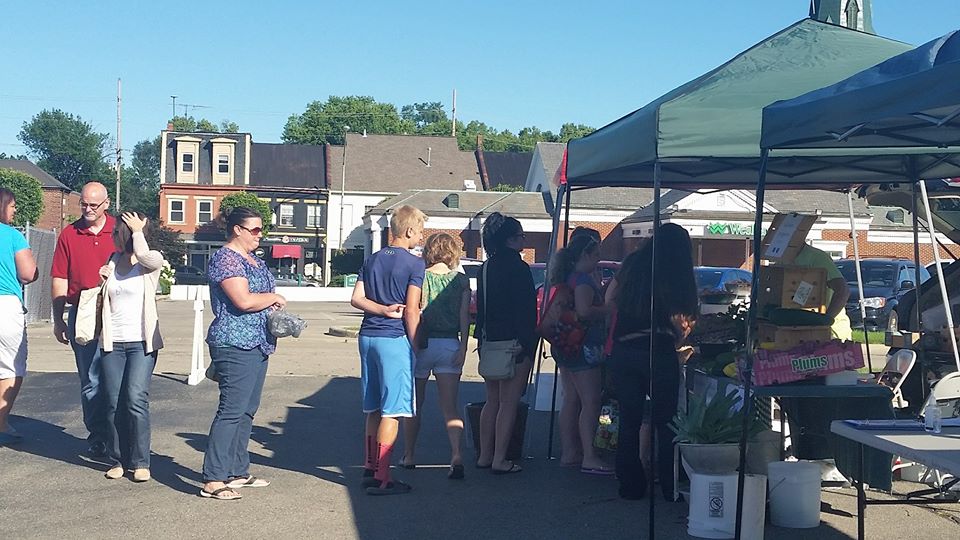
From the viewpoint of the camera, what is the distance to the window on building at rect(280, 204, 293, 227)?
66.6m


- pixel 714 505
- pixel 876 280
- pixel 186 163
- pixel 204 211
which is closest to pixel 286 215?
pixel 204 211

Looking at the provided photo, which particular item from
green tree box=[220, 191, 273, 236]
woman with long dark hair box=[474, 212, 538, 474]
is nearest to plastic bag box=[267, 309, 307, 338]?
woman with long dark hair box=[474, 212, 538, 474]

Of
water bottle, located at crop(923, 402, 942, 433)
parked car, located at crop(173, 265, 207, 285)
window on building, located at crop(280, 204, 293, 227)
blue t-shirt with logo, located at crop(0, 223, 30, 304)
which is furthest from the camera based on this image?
window on building, located at crop(280, 204, 293, 227)

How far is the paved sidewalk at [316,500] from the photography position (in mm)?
6438

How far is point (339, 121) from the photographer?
310 feet

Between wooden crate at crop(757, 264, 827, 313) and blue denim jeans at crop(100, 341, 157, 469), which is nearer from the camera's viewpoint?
blue denim jeans at crop(100, 341, 157, 469)

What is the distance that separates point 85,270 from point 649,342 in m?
4.11

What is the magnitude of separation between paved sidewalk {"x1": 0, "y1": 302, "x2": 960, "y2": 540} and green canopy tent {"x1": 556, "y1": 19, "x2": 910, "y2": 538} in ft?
3.21

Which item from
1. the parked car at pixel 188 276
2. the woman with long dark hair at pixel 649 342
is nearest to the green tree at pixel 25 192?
the parked car at pixel 188 276

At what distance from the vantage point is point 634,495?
23.7 feet

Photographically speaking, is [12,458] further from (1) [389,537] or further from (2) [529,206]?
(2) [529,206]

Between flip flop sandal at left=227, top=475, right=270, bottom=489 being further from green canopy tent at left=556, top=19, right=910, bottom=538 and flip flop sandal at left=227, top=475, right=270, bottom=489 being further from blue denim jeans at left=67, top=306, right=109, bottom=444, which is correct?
green canopy tent at left=556, top=19, right=910, bottom=538

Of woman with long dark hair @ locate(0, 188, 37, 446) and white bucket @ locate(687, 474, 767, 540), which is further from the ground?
woman with long dark hair @ locate(0, 188, 37, 446)

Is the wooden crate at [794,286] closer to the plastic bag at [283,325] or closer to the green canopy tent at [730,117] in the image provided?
the green canopy tent at [730,117]
